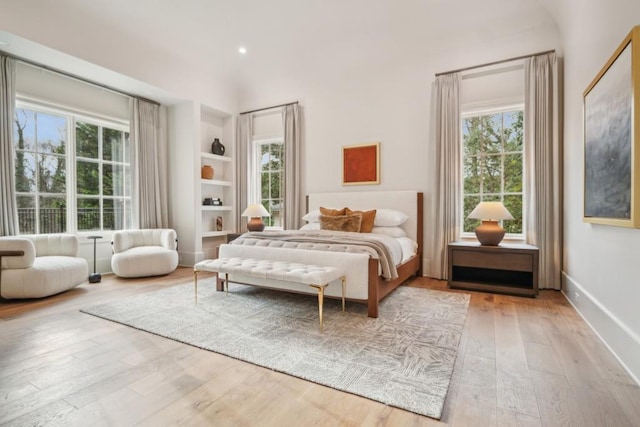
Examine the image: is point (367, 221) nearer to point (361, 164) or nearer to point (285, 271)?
point (361, 164)

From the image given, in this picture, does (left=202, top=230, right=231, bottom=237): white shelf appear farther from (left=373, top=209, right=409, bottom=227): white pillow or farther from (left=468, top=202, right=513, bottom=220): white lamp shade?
(left=468, top=202, right=513, bottom=220): white lamp shade

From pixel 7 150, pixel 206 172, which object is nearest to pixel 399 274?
pixel 206 172

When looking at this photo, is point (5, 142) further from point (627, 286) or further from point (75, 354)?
point (627, 286)

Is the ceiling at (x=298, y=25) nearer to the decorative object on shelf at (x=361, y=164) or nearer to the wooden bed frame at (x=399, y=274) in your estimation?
the decorative object on shelf at (x=361, y=164)

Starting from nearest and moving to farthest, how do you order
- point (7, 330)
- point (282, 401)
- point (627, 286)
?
point (282, 401)
point (627, 286)
point (7, 330)

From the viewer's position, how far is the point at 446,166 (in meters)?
4.14

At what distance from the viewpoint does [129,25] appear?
162 inches

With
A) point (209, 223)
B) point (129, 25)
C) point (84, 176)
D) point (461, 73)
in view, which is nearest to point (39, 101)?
point (84, 176)

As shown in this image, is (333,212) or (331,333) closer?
(331,333)

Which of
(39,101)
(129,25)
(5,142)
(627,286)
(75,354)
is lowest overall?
(75,354)

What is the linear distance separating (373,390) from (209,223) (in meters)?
4.93

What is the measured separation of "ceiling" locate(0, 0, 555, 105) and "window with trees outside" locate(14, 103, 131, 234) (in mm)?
1278

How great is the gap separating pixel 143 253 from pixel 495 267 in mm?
4440

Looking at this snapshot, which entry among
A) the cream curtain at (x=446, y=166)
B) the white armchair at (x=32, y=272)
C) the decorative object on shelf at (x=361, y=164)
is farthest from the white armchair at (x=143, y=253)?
the cream curtain at (x=446, y=166)
